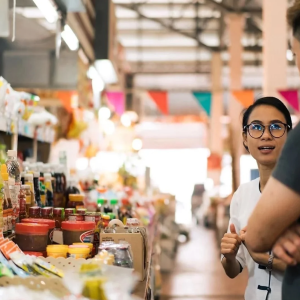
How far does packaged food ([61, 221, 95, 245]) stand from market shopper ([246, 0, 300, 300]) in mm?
1033

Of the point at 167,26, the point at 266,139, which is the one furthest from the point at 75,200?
the point at 167,26

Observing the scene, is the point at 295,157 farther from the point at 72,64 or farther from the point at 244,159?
the point at 244,159

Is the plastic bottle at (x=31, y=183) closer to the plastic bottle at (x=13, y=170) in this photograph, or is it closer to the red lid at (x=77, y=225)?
the plastic bottle at (x=13, y=170)

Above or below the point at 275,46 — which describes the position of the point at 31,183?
below

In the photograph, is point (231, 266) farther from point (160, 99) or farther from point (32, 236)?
point (160, 99)

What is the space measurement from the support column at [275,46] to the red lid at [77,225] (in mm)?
4973

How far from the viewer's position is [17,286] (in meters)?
1.39

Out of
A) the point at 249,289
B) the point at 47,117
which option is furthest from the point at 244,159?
the point at 249,289

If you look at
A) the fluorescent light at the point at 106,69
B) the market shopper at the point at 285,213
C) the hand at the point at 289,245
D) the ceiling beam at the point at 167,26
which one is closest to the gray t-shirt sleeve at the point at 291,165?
the market shopper at the point at 285,213

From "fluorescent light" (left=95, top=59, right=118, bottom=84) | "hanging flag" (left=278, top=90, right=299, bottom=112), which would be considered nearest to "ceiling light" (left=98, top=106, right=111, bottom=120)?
"fluorescent light" (left=95, top=59, right=118, bottom=84)

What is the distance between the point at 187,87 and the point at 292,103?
10.5m

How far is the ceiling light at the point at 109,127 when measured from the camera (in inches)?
316

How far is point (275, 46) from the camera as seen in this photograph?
6660 mm

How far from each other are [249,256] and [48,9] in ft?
8.57
